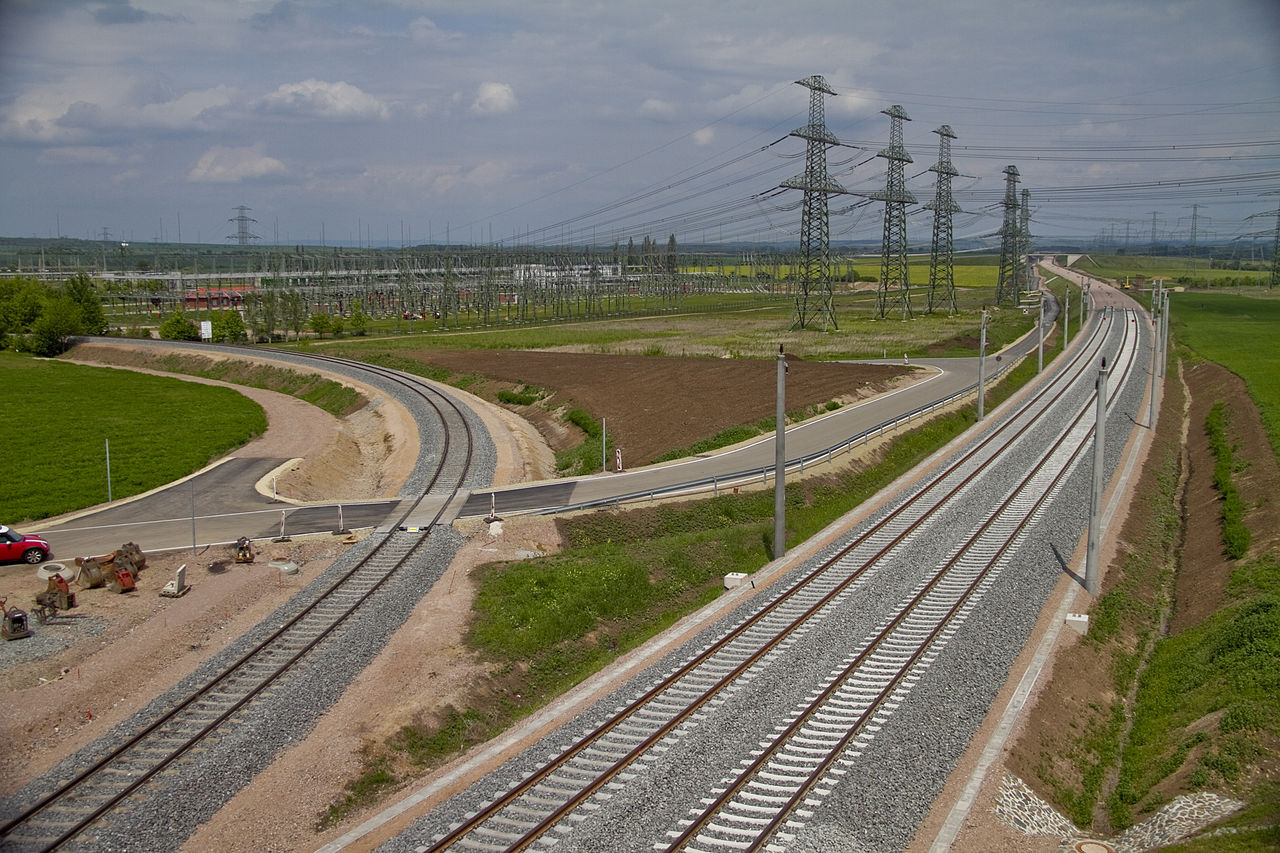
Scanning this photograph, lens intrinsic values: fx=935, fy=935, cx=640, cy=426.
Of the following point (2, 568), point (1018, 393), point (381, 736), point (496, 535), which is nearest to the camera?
point (381, 736)

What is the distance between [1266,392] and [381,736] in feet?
163

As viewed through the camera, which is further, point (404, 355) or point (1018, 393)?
point (404, 355)

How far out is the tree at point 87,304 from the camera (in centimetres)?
10700

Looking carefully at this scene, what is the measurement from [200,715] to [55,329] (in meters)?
94.4

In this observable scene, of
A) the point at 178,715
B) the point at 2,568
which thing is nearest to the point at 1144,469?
the point at 178,715

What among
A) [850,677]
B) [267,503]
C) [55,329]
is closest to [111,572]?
[267,503]

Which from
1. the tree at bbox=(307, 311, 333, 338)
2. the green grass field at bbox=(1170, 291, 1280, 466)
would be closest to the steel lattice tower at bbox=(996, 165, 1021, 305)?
the green grass field at bbox=(1170, 291, 1280, 466)

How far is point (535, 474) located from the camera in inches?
1473

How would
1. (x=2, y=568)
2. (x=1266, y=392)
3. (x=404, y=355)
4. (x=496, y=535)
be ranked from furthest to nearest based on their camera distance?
(x=404, y=355)
(x=1266, y=392)
(x=496, y=535)
(x=2, y=568)

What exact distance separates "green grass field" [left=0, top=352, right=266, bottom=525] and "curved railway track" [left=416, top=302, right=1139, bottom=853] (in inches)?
889

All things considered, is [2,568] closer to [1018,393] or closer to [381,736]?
[381,736]

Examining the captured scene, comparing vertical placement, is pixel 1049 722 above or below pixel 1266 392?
below

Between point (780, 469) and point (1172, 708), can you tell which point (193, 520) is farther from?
point (1172, 708)

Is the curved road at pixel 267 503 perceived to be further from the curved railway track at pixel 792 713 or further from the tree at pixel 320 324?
the tree at pixel 320 324
